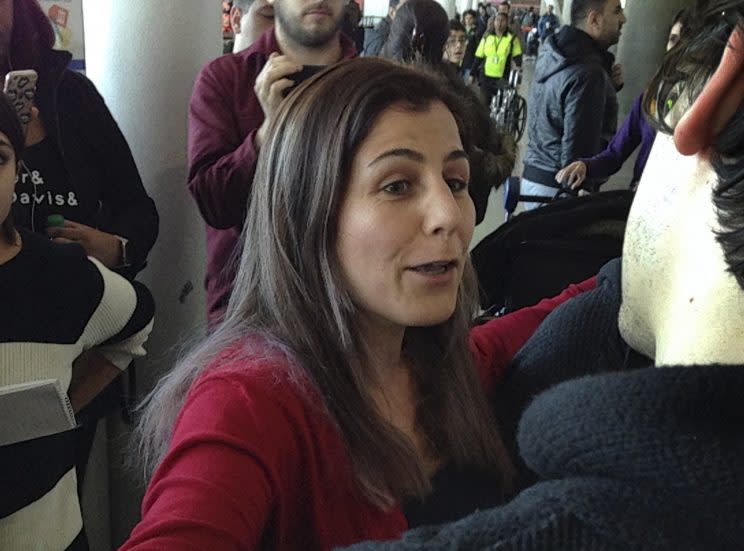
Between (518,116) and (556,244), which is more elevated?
(556,244)

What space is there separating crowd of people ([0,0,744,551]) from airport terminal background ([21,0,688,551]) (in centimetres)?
32

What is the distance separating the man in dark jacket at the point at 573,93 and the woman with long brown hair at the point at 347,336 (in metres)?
2.36

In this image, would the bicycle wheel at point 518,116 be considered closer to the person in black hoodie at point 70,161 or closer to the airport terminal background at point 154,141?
the airport terminal background at point 154,141

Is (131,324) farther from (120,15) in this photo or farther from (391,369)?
(120,15)

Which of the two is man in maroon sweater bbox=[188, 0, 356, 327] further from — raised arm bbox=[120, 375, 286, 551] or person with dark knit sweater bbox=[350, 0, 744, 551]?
person with dark knit sweater bbox=[350, 0, 744, 551]

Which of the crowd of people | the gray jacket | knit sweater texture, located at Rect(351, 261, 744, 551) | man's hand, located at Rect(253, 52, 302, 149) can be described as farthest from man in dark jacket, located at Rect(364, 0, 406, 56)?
knit sweater texture, located at Rect(351, 261, 744, 551)

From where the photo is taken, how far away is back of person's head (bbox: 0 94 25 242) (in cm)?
143

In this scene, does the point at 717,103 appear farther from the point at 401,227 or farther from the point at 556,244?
the point at 556,244

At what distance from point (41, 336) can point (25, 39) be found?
2.44 ft

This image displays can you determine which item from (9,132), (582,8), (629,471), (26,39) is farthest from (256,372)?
(582,8)

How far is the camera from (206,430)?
842 millimetres

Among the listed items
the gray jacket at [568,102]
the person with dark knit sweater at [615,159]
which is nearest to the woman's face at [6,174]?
the person with dark knit sweater at [615,159]

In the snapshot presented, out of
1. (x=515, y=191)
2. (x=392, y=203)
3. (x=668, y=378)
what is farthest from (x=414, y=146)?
(x=515, y=191)

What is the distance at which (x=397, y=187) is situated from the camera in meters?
1.04
